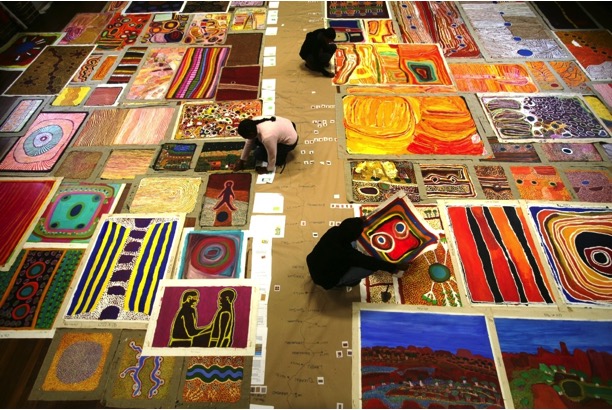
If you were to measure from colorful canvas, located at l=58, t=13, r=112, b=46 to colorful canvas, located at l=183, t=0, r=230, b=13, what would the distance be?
1089 millimetres

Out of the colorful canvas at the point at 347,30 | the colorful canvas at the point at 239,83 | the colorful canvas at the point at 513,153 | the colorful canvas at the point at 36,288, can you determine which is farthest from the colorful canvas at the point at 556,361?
the colorful canvas at the point at 347,30

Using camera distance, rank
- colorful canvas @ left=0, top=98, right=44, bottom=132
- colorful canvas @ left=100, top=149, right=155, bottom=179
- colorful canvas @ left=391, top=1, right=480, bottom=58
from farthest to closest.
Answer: colorful canvas @ left=391, top=1, right=480, bottom=58
colorful canvas @ left=0, top=98, right=44, bottom=132
colorful canvas @ left=100, top=149, right=155, bottom=179

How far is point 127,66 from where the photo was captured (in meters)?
4.38

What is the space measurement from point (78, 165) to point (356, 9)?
3977 millimetres

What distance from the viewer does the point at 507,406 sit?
217cm

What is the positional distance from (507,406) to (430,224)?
1.30 meters

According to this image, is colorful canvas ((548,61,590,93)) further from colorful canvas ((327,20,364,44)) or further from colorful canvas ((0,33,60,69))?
colorful canvas ((0,33,60,69))

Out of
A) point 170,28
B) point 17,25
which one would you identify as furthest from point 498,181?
point 17,25

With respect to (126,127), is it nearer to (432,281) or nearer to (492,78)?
(432,281)

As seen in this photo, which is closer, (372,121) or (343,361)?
(343,361)

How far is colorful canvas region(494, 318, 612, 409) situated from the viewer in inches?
85.8

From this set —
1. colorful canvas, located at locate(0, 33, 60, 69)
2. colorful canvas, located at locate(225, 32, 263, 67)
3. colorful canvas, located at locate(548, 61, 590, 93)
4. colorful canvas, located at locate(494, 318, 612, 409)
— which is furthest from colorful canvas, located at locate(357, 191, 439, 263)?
colorful canvas, located at locate(0, 33, 60, 69)

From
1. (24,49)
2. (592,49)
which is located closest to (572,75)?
(592,49)

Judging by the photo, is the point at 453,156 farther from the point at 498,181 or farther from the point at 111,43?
the point at 111,43
